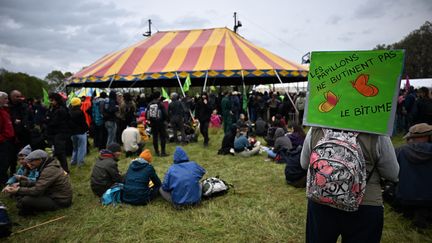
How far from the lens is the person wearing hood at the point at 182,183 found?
11.6 ft

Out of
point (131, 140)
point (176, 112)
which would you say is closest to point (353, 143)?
point (131, 140)

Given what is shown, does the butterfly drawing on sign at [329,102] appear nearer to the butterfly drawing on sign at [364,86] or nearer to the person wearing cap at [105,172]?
the butterfly drawing on sign at [364,86]

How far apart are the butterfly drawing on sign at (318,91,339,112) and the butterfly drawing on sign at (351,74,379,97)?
4.6 inches

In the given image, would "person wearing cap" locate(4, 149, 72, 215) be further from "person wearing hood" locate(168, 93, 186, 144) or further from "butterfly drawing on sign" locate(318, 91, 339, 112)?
"person wearing hood" locate(168, 93, 186, 144)

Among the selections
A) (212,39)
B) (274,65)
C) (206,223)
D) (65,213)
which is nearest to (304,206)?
(206,223)

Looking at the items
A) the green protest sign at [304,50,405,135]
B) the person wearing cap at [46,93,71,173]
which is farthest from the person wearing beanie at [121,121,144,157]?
the green protest sign at [304,50,405,135]

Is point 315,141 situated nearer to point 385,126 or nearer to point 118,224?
point 385,126

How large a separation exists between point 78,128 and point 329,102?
4906 mm

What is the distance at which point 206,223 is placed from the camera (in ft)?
10.5

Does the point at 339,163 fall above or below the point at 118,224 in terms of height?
above

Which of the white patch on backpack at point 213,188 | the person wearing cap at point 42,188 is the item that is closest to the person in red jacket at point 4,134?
the person wearing cap at point 42,188

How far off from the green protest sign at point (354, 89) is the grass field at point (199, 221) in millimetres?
1726

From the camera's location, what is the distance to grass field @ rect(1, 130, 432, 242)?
9.56ft

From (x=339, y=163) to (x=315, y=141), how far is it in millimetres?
217
